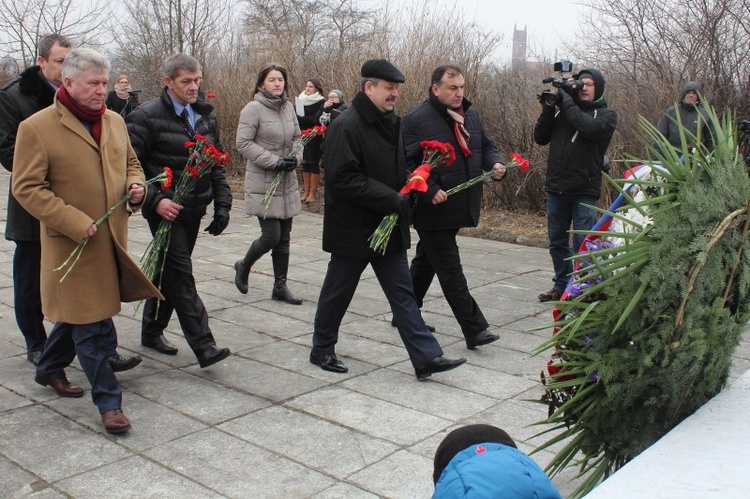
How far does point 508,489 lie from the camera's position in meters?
1.85

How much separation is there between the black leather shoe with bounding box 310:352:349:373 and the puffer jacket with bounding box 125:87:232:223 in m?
1.20

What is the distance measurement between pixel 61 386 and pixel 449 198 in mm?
2751

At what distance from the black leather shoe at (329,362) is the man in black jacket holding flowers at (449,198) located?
924 mm

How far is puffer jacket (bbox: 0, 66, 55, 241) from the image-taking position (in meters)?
4.89

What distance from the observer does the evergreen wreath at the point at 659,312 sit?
2602 millimetres

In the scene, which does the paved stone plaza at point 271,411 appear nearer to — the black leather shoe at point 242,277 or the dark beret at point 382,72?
the black leather shoe at point 242,277

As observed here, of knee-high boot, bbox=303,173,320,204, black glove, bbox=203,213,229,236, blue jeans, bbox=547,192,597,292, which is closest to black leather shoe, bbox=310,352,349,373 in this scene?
black glove, bbox=203,213,229,236

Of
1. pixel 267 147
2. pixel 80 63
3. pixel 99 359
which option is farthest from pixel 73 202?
pixel 267 147

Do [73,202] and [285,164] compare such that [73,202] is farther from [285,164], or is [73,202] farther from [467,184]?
[285,164]

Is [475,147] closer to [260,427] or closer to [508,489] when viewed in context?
[260,427]

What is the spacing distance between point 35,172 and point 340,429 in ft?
6.63

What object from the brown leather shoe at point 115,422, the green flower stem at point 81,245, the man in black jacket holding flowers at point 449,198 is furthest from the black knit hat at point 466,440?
the man in black jacket holding flowers at point 449,198

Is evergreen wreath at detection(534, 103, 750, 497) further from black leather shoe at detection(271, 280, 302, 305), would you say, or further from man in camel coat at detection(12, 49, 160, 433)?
black leather shoe at detection(271, 280, 302, 305)

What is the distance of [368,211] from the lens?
5273 mm
